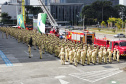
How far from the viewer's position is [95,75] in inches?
566

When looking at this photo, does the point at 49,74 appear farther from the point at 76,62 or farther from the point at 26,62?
the point at 26,62

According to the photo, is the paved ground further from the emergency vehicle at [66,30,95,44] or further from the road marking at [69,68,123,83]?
the emergency vehicle at [66,30,95,44]

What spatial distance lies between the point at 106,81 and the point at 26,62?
8.05 metres

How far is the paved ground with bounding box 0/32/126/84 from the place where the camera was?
521 inches

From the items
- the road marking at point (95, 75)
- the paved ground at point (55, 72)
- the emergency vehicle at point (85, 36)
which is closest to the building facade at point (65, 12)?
the emergency vehicle at point (85, 36)

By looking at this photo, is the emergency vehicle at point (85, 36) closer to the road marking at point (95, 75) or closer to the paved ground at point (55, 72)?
the paved ground at point (55, 72)

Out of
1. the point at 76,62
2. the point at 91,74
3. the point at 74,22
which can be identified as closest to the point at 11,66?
the point at 76,62

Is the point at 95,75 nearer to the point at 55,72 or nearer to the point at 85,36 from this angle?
the point at 55,72

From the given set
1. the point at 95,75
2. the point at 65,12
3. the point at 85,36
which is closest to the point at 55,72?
the point at 95,75

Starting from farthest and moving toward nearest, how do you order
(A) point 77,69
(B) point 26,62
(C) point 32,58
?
(C) point 32,58 < (B) point 26,62 < (A) point 77,69

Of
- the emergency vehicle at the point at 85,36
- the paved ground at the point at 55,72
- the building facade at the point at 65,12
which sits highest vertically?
the building facade at the point at 65,12

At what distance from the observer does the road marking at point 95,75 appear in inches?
537

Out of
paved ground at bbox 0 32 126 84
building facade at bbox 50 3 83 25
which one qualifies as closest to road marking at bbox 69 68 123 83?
paved ground at bbox 0 32 126 84

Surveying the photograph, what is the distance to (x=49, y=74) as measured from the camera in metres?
14.7
